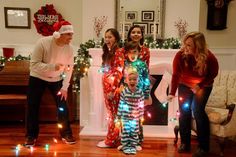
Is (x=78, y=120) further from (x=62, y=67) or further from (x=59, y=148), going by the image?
(x=62, y=67)

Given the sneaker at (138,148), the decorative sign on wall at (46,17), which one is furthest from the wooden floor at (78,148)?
the decorative sign on wall at (46,17)

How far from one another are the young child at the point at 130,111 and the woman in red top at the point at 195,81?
1.37ft

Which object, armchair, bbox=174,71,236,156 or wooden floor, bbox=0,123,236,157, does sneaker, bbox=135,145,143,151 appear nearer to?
wooden floor, bbox=0,123,236,157

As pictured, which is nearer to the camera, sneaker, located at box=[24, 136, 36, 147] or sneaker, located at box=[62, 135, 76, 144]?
sneaker, located at box=[24, 136, 36, 147]

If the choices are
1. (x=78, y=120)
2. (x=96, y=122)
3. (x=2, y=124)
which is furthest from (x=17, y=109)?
(x=96, y=122)

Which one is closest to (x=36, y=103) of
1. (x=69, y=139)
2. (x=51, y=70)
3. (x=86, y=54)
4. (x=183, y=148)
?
(x=51, y=70)

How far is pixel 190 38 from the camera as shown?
3057mm

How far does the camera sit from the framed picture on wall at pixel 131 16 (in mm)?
4512

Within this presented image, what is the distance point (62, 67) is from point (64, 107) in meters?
0.50

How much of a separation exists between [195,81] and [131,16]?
70.4 inches

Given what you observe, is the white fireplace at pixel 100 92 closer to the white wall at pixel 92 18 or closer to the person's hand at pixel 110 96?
the white wall at pixel 92 18

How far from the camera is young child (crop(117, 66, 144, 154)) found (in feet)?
10.2

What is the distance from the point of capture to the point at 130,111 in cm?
312

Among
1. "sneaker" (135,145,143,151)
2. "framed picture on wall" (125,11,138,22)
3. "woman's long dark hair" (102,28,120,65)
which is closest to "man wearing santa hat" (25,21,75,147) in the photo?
"woman's long dark hair" (102,28,120,65)
